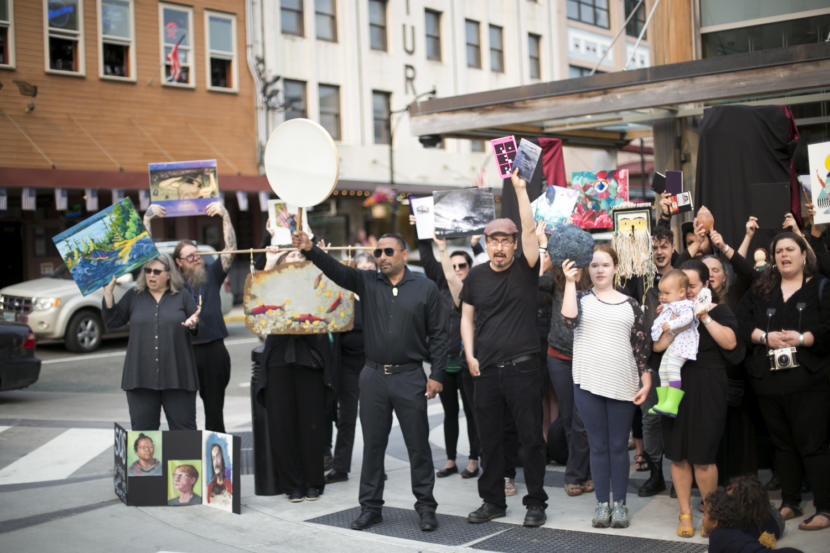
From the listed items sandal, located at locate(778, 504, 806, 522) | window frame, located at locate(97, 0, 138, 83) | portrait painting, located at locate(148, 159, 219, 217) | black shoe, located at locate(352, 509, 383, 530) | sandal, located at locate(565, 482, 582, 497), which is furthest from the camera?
window frame, located at locate(97, 0, 138, 83)

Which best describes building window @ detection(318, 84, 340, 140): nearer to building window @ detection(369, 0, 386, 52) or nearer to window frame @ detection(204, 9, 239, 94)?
building window @ detection(369, 0, 386, 52)

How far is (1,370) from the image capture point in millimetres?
10805

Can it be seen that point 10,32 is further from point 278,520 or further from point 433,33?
point 278,520

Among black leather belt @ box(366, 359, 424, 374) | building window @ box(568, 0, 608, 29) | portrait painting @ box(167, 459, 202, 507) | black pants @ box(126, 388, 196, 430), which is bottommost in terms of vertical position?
portrait painting @ box(167, 459, 202, 507)

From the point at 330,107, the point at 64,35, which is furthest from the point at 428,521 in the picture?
the point at 330,107

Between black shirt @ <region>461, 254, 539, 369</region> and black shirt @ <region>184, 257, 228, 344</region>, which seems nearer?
black shirt @ <region>461, 254, 539, 369</region>

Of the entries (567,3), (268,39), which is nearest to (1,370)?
(268,39)

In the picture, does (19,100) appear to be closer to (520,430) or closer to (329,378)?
(329,378)

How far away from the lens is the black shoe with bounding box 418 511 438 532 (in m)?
6.22

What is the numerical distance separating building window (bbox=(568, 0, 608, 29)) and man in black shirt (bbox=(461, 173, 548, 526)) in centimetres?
3135

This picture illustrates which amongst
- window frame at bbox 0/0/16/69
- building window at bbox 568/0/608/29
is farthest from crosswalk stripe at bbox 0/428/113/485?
building window at bbox 568/0/608/29

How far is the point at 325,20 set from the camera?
29922 mm

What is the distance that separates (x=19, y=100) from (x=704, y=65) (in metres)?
19.0

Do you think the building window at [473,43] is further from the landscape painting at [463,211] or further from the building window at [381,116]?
the landscape painting at [463,211]
